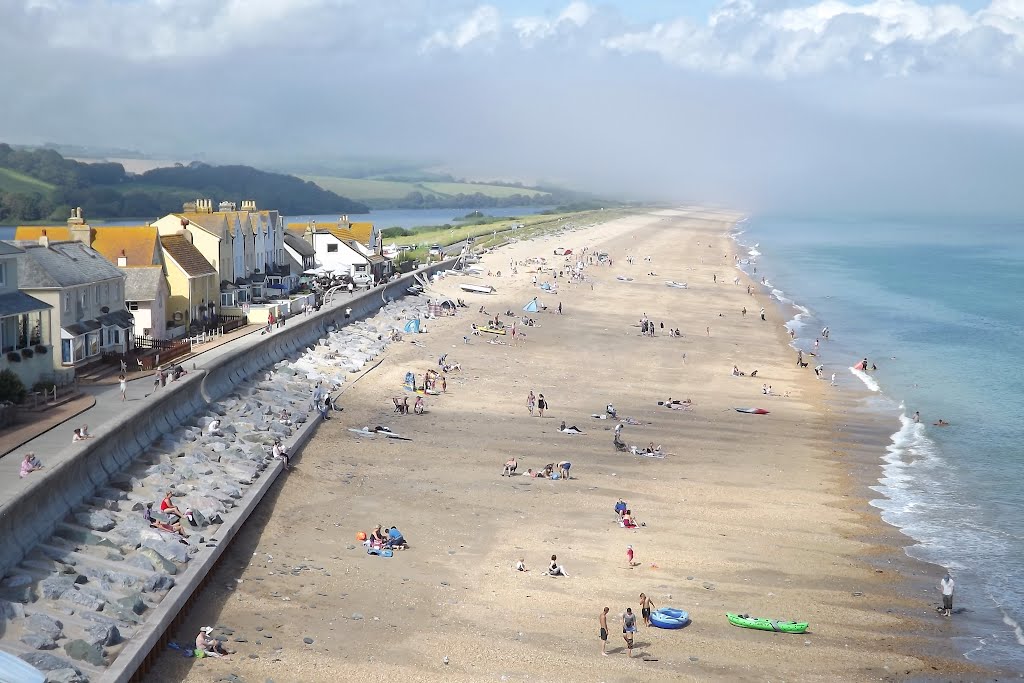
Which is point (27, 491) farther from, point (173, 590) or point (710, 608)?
point (710, 608)

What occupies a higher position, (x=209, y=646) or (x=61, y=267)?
(x=61, y=267)

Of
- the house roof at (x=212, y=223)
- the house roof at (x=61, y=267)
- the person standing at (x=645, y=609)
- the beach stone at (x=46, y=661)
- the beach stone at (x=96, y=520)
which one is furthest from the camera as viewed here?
the house roof at (x=212, y=223)

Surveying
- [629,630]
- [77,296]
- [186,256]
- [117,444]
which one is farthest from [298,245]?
[629,630]

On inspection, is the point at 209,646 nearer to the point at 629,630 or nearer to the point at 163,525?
the point at 163,525

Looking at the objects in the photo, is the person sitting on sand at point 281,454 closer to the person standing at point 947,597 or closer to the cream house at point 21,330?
the cream house at point 21,330

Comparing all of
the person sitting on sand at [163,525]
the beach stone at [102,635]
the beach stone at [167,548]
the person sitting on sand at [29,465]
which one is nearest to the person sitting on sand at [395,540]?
the person sitting on sand at [163,525]

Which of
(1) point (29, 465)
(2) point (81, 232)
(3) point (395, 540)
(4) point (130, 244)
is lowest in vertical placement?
(3) point (395, 540)
